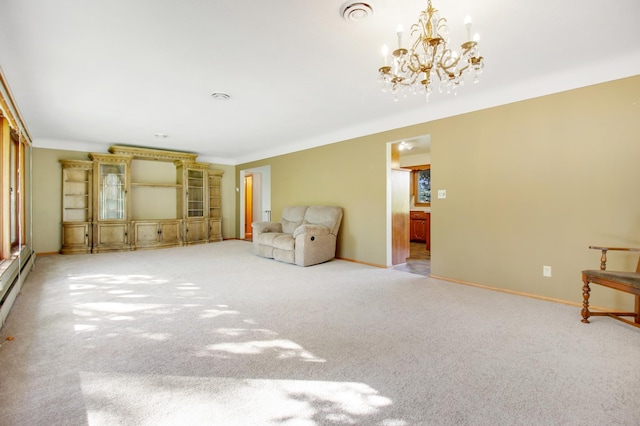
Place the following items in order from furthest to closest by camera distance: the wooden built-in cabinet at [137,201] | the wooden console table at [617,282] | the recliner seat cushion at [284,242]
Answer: the wooden built-in cabinet at [137,201], the recliner seat cushion at [284,242], the wooden console table at [617,282]

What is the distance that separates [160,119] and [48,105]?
4.49ft

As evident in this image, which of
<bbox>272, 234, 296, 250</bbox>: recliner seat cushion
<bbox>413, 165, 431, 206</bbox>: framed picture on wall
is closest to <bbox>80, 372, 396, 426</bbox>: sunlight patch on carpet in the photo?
<bbox>272, 234, 296, 250</bbox>: recliner seat cushion

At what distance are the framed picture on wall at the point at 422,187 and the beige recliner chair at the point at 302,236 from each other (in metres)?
3.83

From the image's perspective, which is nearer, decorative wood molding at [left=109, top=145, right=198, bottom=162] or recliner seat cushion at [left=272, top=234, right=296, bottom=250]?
recliner seat cushion at [left=272, top=234, right=296, bottom=250]

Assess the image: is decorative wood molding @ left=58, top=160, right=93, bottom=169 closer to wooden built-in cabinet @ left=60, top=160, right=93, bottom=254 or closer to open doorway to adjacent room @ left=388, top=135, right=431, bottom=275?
wooden built-in cabinet @ left=60, top=160, right=93, bottom=254

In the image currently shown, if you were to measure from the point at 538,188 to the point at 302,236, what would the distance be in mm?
3246

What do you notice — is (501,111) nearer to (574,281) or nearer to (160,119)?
(574,281)

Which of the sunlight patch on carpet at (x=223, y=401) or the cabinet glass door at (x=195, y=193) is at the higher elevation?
the cabinet glass door at (x=195, y=193)

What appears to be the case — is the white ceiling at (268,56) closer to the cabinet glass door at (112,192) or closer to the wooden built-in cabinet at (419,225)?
the cabinet glass door at (112,192)

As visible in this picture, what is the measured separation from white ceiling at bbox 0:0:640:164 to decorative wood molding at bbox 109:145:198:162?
5.65ft

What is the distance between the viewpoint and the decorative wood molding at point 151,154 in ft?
21.7

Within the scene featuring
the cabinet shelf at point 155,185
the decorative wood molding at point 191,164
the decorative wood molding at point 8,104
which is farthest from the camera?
the decorative wood molding at point 191,164

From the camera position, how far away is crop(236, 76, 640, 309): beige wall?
291cm

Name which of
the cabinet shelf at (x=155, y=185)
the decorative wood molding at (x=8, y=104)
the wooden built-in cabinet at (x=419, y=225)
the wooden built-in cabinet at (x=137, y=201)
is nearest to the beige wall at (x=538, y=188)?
the wooden built-in cabinet at (x=419, y=225)
